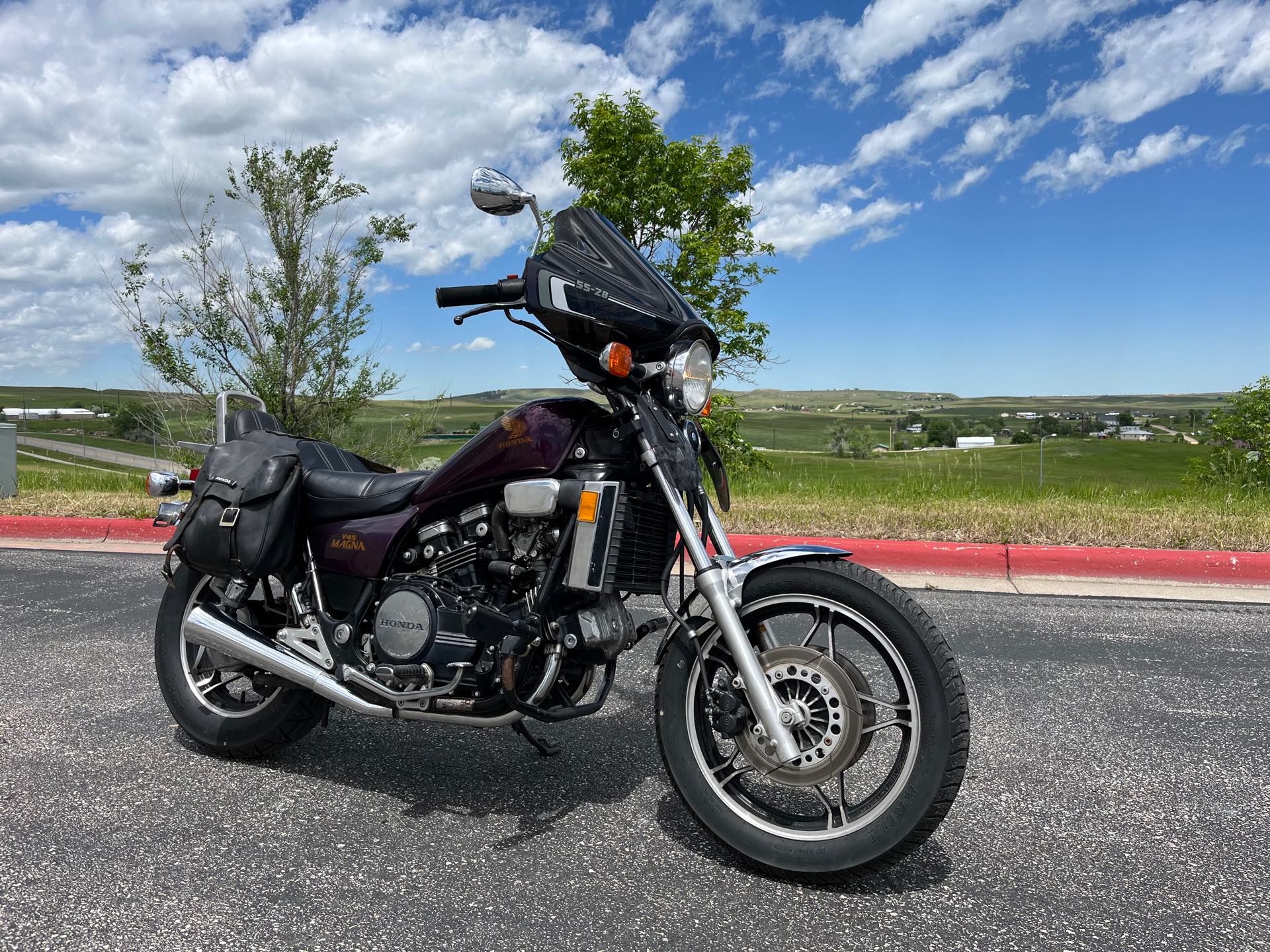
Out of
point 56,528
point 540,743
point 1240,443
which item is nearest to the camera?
point 540,743

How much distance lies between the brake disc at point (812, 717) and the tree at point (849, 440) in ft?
72.8

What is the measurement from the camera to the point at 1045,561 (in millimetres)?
6191

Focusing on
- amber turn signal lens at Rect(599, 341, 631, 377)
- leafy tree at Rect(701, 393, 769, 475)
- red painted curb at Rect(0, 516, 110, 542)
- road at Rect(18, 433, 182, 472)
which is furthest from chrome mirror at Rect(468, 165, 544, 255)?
leafy tree at Rect(701, 393, 769, 475)

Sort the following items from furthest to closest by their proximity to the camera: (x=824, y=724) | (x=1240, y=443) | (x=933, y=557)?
1. (x=1240, y=443)
2. (x=933, y=557)
3. (x=824, y=724)

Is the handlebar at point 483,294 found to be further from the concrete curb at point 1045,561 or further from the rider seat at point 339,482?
the concrete curb at point 1045,561

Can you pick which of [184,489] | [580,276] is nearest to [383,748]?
[184,489]

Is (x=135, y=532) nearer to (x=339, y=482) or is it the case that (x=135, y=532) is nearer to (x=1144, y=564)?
(x=339, y=482)

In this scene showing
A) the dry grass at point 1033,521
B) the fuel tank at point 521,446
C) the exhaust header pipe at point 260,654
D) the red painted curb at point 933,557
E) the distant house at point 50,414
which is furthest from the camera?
the distant house at point 50,414

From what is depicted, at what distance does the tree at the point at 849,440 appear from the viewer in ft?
98.1

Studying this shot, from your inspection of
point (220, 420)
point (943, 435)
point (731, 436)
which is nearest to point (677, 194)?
point (731, 436)

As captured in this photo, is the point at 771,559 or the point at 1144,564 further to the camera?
the point at 1144,564

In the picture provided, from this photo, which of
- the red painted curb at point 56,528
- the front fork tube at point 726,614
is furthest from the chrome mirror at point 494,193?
the red painted curb at point 56,528

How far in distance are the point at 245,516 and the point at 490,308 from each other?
106 centimetres

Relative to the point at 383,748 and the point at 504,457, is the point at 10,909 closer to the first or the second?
the point at 383,748
